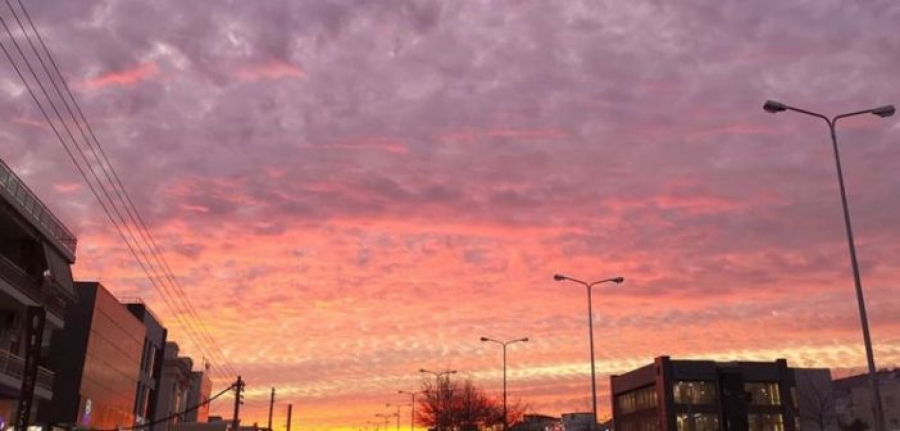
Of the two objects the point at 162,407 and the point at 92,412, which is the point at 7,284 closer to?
the point at 92,412

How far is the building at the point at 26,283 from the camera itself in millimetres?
36812

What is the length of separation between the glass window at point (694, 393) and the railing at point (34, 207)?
86435 mm

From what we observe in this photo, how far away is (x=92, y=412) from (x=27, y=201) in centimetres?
1998

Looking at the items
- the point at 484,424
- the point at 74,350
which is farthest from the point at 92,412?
the point at 484,424

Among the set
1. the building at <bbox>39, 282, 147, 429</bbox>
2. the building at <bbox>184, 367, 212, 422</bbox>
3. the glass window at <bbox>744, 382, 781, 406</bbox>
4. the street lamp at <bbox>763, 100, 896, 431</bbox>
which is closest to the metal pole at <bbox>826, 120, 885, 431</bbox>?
the street lamp at <bbox>763, 100, 896, 431</bbox>

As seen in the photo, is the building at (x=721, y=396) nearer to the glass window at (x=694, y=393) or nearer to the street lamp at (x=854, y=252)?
the glass window at (x=694, y=393)

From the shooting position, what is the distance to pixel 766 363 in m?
114

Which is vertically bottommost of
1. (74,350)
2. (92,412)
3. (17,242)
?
(92,412)

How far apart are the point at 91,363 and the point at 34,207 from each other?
54.4ft

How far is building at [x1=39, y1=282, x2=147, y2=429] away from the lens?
163ft

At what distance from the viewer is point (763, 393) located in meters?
113

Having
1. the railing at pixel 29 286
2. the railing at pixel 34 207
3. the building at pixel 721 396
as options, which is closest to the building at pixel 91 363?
the railing at pixel 29 286

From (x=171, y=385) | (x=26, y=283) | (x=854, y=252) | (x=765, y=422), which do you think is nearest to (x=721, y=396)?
(x=765, y=422)

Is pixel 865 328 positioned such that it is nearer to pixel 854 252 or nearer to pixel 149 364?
pixel 854 252
